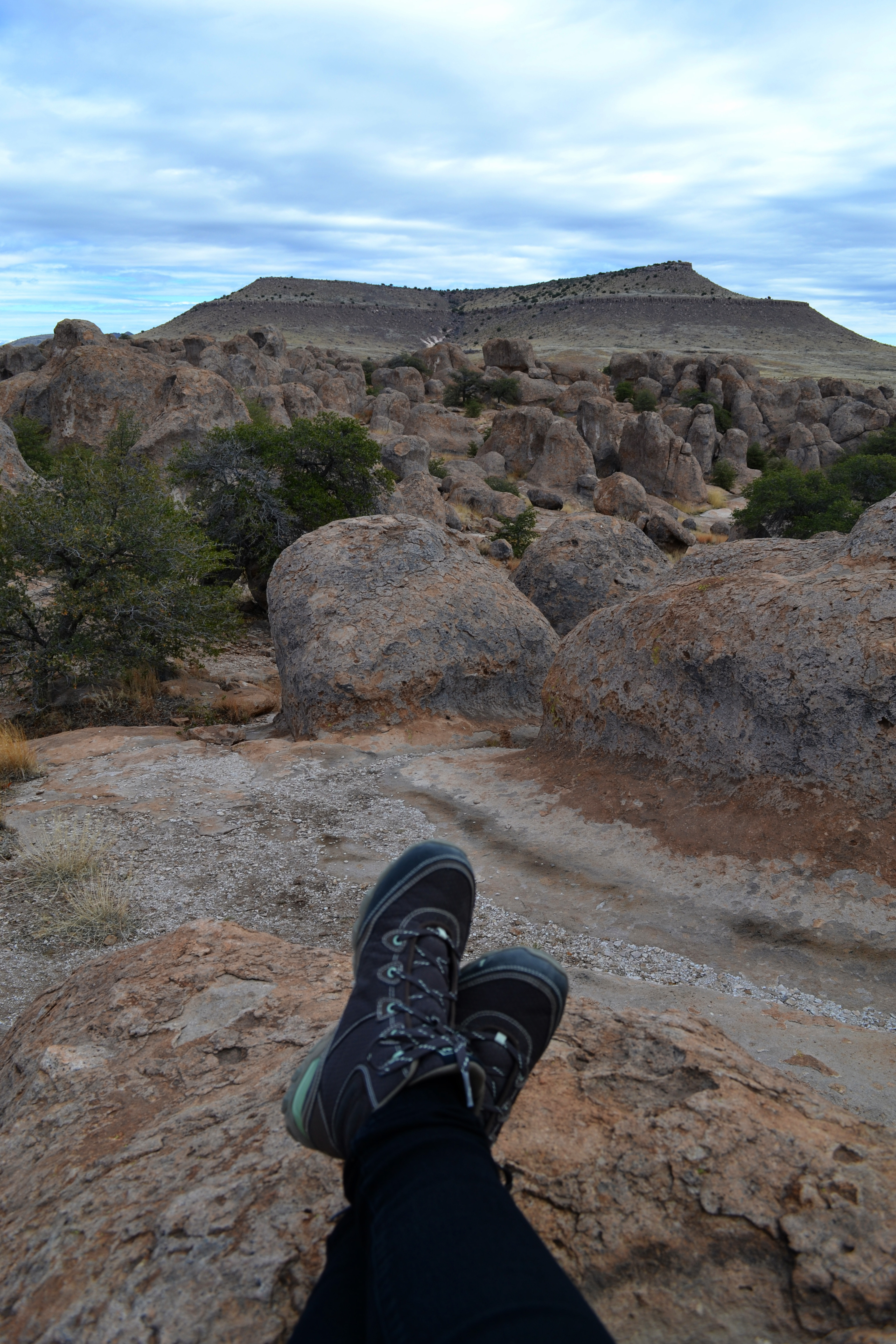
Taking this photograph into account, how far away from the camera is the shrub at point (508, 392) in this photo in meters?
43.1

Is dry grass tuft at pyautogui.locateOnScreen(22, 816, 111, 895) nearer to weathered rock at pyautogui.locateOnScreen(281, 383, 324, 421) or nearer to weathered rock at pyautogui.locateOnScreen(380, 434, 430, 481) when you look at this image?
weathered rock at pyautogui.locateOnScreen(380, 434, 430, 481)

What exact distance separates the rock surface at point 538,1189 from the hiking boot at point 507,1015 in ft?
0.77

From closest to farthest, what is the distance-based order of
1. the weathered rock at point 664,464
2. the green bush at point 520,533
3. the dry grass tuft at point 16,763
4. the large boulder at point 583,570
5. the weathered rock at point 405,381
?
the dry grass tuft at point 16,763 → the large boulder at point 583,570 → the green bush at point 520,533 → the weathered rock at point 664,464 → the weathered rock at point 405,381

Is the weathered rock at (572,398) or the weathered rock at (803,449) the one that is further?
the weathered rock at (572,398)

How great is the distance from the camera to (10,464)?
49.6ft

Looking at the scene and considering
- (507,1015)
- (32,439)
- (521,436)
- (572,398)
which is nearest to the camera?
(507,1015)

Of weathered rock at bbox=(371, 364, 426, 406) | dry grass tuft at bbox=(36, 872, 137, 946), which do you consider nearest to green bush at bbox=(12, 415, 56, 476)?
dry grass tuft at bbox=(36, 872, 137, 946)

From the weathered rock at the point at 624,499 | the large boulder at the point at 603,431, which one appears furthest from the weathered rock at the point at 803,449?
the weathered rock at the point at 624,499

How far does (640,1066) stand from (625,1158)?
1.35 ft

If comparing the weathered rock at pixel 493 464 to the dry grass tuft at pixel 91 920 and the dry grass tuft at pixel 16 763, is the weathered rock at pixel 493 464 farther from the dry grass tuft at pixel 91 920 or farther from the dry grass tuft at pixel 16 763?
the dry grass tuft at pixel 91 920

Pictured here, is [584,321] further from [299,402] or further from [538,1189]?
[538,1189]

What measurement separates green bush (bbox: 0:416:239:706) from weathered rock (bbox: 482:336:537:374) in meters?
41.7

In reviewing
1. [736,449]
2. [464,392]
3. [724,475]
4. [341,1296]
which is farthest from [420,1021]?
[464,392]

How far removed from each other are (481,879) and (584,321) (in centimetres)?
8330
